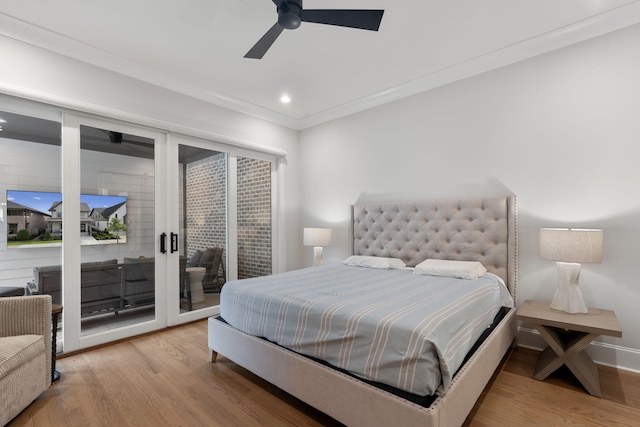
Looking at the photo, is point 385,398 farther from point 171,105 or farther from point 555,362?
point 171,105

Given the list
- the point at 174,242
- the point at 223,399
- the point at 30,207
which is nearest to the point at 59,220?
the point at 30,207

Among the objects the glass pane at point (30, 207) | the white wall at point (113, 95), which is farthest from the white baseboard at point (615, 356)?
the glass pane at point (30, 207)

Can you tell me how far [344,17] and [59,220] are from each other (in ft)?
10.4

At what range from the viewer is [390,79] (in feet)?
11.3

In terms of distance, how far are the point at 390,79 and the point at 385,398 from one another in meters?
3.16

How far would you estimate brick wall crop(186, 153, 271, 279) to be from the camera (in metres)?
3.74

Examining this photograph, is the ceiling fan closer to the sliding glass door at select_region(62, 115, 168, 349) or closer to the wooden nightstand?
the sliding glass door at select_region(62, 115, 168, 349)

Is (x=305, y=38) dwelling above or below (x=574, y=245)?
above

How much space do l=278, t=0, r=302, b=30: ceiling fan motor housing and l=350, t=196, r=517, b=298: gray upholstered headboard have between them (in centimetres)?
226

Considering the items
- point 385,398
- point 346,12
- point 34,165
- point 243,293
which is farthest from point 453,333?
point 34,165

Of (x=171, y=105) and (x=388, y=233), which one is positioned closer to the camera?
(x=171, y=105)

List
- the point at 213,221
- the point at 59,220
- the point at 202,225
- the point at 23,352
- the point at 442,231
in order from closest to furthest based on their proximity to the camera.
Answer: the point at 23,352 < the point at 59,220 < the point at 442,231 < the point at 202,225 < the point at 213,221

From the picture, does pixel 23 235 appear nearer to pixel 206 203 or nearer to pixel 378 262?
pixel 206 203

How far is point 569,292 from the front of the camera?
2.33 meters
